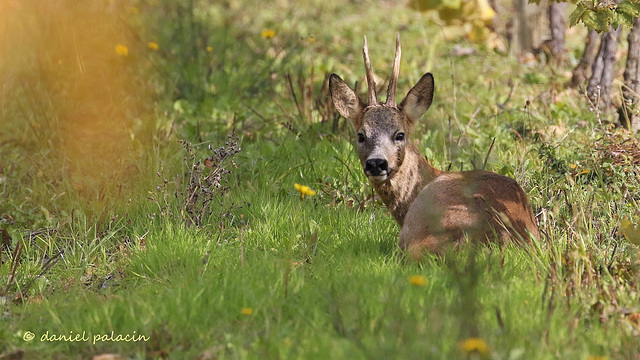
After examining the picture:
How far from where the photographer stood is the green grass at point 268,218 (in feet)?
11.1

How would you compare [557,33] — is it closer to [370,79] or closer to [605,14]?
[605,14]

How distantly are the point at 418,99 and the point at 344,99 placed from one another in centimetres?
50

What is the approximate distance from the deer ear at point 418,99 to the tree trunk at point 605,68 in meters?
2.01

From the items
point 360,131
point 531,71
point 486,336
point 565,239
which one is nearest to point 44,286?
point 360,131

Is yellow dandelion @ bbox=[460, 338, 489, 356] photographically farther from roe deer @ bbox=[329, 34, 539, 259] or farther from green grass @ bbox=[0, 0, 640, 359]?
roe deer @ bbox=[329, 34, 539, 259]

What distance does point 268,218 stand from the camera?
16.8ft

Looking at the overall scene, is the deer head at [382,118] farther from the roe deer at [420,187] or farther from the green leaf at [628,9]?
the green leaf at [628,9]

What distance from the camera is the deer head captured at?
4875mm

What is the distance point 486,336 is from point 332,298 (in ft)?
2.65

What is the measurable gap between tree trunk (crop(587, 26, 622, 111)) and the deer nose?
2569 millimetres

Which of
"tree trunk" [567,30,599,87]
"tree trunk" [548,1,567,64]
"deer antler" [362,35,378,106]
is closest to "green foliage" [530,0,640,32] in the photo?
"deer antler" [362,35,378,106]

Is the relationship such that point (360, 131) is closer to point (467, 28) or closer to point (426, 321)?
point (426, 321)

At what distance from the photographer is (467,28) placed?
9.84 metres

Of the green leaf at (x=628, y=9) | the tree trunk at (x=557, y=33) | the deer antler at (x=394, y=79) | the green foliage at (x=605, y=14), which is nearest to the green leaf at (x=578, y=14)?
the green foliage at (x=605, y=14)
